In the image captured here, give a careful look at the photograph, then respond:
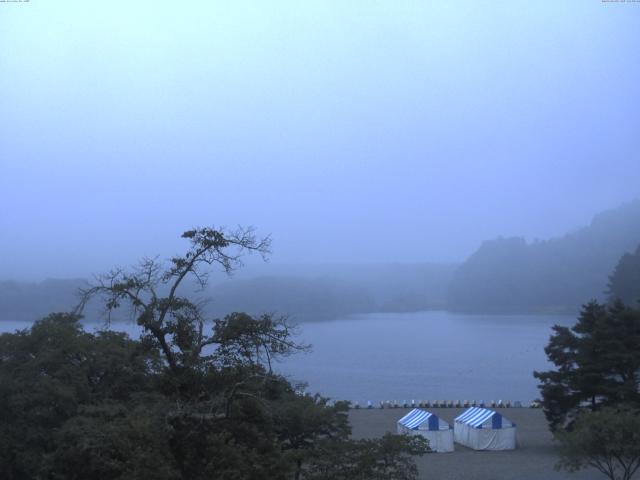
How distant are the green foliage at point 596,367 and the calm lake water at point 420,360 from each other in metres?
6.50

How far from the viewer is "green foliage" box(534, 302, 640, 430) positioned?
17078mm

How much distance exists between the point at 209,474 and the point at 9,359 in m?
6.78

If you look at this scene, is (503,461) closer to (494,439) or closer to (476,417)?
(494,439)

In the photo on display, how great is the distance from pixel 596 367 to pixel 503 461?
3064mm

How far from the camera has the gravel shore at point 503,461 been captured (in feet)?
50.2

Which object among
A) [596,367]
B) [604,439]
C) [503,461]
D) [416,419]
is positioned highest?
[596,367]

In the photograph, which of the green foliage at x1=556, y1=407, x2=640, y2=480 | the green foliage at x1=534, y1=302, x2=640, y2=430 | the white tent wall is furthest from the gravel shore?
the green foliage at x1=556, y1=407, x2=640, y2=480

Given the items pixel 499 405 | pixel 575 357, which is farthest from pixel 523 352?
pixel 575 357

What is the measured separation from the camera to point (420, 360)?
2115 inches

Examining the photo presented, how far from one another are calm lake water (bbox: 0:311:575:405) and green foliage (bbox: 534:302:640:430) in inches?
256

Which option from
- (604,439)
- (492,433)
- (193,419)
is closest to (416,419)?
(492,433)

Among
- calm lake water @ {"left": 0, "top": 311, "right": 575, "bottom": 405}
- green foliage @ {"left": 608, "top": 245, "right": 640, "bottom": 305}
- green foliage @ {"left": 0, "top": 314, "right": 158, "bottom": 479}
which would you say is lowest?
calm lake water @ {"left": 0, "top": 311, "right": 575, "bottom": 405}

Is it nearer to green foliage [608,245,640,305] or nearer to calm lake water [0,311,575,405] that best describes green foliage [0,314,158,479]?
calm lake water [0,311,575,405]

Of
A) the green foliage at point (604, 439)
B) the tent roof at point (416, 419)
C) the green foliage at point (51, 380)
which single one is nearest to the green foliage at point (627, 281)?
the tent roof at point (416, 419)
